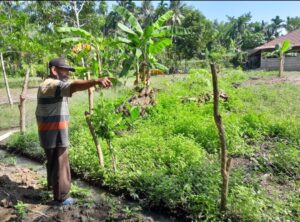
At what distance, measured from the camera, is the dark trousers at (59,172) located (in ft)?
13.4

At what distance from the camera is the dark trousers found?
4.10 meters

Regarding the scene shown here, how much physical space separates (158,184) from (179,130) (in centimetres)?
268

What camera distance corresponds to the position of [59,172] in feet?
13.5

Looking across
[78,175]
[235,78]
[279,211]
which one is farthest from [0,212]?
[235,78]

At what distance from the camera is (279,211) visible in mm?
3633

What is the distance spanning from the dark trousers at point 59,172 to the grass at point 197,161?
2.83 feet

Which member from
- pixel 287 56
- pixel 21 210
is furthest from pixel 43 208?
pixel 287 56

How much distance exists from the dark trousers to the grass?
2.83 ft

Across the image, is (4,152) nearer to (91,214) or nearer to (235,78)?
(91,214)

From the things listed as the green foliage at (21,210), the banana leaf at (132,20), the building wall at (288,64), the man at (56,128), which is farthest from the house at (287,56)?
the green foliage at (21,210)

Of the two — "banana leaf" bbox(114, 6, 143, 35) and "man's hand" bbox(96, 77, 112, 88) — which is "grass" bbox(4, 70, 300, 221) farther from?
"banana leaf" bbox(114, 6, 143, 35)

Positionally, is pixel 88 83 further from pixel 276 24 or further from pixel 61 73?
pixel 276 24

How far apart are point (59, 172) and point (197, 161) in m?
2.26

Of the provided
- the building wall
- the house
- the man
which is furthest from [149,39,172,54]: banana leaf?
the building wall
